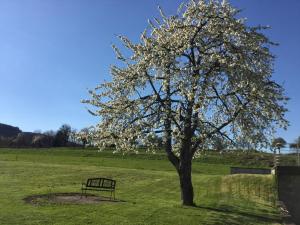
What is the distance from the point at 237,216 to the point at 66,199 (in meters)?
9.77

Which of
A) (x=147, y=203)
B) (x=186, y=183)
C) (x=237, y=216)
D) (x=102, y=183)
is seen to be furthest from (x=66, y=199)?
(x=237, y=216)

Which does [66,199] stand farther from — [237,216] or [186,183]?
[237,216]

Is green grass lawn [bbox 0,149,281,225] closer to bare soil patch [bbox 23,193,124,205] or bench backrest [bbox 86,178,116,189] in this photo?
bare soil patch [bbox 23,193,124,205]

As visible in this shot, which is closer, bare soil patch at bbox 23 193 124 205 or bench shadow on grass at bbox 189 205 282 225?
bench shadow on grass at bbox 189 205 282 225

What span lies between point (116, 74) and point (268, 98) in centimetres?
939

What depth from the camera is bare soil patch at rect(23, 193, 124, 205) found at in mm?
25906

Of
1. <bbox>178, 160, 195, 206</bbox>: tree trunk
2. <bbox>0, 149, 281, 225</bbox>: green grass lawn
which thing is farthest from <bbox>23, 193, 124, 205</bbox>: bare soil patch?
<bbox>178, 160, 195, 206</bbox>: tree trunk

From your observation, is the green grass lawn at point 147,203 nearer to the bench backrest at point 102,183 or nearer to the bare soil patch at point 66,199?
the bare soil patch at point 66,199

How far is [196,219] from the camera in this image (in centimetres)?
2306

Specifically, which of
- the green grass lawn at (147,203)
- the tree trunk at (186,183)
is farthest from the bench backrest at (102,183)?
the tree trunk at (186,183)

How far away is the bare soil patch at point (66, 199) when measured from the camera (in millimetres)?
25906

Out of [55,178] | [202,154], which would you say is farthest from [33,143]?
[202,154]

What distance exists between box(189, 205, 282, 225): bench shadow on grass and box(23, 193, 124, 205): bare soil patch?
5770 millimetres

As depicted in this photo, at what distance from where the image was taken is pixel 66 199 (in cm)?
2784
